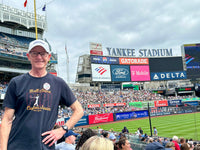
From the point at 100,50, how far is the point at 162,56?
67.8 ft

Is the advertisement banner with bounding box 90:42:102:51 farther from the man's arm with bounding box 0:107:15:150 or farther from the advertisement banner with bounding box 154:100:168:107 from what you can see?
the man's arm with bounding box 0:107:15:150

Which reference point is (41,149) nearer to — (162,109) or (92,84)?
(162,109)

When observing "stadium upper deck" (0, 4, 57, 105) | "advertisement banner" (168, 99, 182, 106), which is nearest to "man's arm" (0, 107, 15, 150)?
"stadium upper deck" (0, 4, 57, 105)

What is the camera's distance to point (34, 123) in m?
1.99

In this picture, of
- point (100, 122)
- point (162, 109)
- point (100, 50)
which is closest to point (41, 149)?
point (100, 122)

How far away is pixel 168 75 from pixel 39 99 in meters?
61.2

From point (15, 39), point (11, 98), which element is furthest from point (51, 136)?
point (15, 39)

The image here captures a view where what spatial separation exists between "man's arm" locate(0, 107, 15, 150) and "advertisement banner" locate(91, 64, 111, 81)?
47.5 metres

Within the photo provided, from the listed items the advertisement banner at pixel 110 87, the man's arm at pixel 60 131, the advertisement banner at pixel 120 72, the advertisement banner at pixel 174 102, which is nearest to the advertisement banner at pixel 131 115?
the advertisement banner at pixel 174 102

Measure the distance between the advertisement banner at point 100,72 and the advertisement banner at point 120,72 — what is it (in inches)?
65.9

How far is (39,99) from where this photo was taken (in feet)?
6.86

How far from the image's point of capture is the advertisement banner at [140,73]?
2214 inches

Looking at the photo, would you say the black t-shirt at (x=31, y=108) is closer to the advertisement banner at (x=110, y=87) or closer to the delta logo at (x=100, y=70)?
the delta logo at (x=100, y=70)

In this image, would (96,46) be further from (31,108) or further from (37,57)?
→ (31,108)
